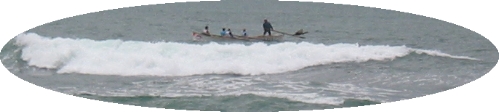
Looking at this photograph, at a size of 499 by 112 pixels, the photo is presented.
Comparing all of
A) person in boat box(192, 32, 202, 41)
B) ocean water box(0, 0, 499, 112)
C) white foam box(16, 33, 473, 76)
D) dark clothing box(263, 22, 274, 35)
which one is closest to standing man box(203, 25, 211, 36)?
person in boat box(192, 32, 202, 41)

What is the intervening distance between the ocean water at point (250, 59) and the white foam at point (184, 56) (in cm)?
2

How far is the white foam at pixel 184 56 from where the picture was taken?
1848cm

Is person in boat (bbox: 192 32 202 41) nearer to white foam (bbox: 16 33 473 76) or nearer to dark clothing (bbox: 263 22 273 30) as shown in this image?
white foam (bbox: 16 33 473 76)

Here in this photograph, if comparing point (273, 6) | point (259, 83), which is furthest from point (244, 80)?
point (273, 6)

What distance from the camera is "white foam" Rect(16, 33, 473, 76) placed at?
1848 cm

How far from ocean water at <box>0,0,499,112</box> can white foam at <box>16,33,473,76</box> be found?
19 mm

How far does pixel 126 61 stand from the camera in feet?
62.4

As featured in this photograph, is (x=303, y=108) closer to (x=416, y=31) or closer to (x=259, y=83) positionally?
(x=259, y=83)

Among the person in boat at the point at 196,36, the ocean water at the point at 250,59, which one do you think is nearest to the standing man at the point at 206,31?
the person in boat at the point at 196,36

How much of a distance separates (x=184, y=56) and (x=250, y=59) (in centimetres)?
127

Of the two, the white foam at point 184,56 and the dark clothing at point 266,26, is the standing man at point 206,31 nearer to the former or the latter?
the dark clothing at point 266,26

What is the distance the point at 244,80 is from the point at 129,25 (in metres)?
6.34

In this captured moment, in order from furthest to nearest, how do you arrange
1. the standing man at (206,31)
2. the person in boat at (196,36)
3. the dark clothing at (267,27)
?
the dark clothing at (267,27), the standing man at (206,31), the person in boat at (196,36)

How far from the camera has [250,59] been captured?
752 inches
